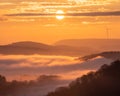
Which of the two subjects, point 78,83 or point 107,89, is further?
point 78,83

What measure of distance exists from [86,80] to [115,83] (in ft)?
44.3

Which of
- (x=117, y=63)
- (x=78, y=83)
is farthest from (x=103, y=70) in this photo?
(x=78, y=83)

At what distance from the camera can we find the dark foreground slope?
170 m

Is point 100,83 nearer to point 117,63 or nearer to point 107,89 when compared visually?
point 107,89

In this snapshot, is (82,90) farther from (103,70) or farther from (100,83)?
(103,70)

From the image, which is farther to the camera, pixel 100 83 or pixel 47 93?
pixel 47 93

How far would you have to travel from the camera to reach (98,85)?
569ft

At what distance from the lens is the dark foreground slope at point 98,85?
6683 inches

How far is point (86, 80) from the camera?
186 meters

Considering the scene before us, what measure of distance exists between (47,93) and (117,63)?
23.0 m

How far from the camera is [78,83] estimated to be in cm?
18138

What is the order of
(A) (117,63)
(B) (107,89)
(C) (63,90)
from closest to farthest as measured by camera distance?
(B) (107,89), (C) (63,90), (A) (117,63)

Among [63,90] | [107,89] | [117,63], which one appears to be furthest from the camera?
[117,63]

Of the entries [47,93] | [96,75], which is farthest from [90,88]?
[47,93]
